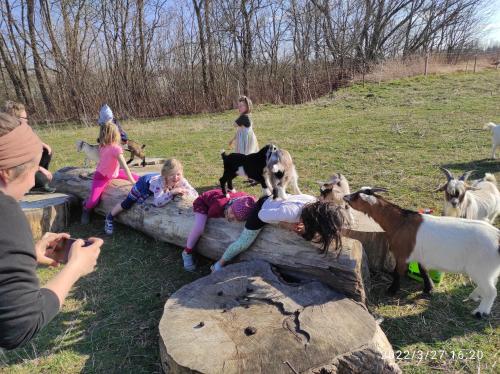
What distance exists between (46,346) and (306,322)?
223cm

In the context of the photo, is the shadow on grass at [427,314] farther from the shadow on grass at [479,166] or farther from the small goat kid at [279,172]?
the shadow on grass at [479,166]

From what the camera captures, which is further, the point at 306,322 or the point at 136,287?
the point at 136,287

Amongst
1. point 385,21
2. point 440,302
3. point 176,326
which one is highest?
point 385,21

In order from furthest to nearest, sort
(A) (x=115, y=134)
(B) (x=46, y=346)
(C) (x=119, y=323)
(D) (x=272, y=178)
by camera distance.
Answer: (A) (x=115, y=134)
(D) (x=272, y=178)
(C) (x=119, y=323)
(B) (x=46, y=346)

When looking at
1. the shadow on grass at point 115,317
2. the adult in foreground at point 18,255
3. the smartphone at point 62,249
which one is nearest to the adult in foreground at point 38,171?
the shadow on grass at point 115,317

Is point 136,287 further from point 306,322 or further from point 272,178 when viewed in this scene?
point 306,322

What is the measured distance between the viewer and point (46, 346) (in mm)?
3252

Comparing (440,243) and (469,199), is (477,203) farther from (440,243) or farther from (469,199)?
(440,243)

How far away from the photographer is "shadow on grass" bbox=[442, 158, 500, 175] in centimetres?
723

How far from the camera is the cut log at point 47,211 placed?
17.5ft

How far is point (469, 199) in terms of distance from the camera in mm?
4539

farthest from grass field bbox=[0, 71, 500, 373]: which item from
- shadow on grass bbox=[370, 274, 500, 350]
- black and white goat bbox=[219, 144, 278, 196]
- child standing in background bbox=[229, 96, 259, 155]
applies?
black and white goat bbox=[219, 144, 278, 196]

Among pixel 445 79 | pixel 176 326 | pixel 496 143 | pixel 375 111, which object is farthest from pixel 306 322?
pixel 445 79

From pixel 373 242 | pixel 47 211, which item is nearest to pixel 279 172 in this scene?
pixel 373 242
